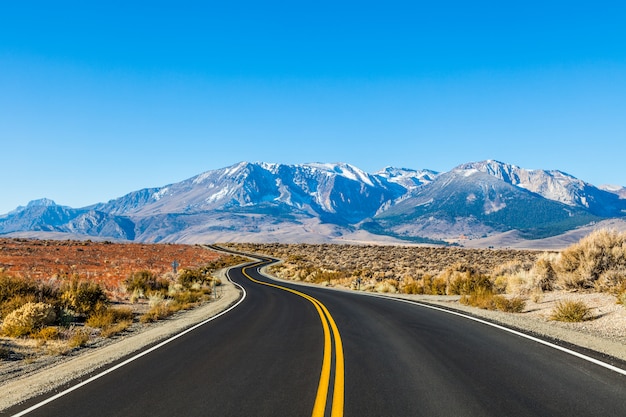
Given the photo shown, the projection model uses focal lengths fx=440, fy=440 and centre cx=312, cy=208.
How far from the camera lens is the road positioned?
5.98 m

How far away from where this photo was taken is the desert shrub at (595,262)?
17344 mm

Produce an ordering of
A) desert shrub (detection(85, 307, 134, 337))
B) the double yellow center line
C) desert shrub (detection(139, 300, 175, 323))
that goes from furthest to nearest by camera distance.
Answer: desert shrub (detection(139, 300, 175, 323)) → desert shrub (detection(85, 307, 134, 337)) → the double yellow center line

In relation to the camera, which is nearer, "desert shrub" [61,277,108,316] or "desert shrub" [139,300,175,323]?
"desert shrub" [139,300,175,323]

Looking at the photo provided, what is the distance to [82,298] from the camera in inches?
723

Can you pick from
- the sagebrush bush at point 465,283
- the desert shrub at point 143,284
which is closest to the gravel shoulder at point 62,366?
the desert shrub at point 143,284

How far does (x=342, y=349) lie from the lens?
9773mm

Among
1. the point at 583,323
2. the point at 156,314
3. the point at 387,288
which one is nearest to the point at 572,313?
the point at 583,323

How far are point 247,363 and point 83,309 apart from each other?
12.1 m

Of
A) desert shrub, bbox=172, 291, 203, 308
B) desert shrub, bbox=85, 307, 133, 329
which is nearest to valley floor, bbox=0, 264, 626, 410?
desert shrub, bbox=85, 307, 133, 329

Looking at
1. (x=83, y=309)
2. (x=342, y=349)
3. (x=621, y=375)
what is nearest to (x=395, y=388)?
(x=342, y=349)

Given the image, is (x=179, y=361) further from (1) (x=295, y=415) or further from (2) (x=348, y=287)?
(2) (x=348, y=287)

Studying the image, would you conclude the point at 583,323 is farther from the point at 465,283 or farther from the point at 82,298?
the point at 82,298

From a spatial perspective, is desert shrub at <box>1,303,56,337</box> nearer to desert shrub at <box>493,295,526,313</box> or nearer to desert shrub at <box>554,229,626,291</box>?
desert shrub at <box>493,295,526,313</box>

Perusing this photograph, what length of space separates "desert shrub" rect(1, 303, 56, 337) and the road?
558cm
